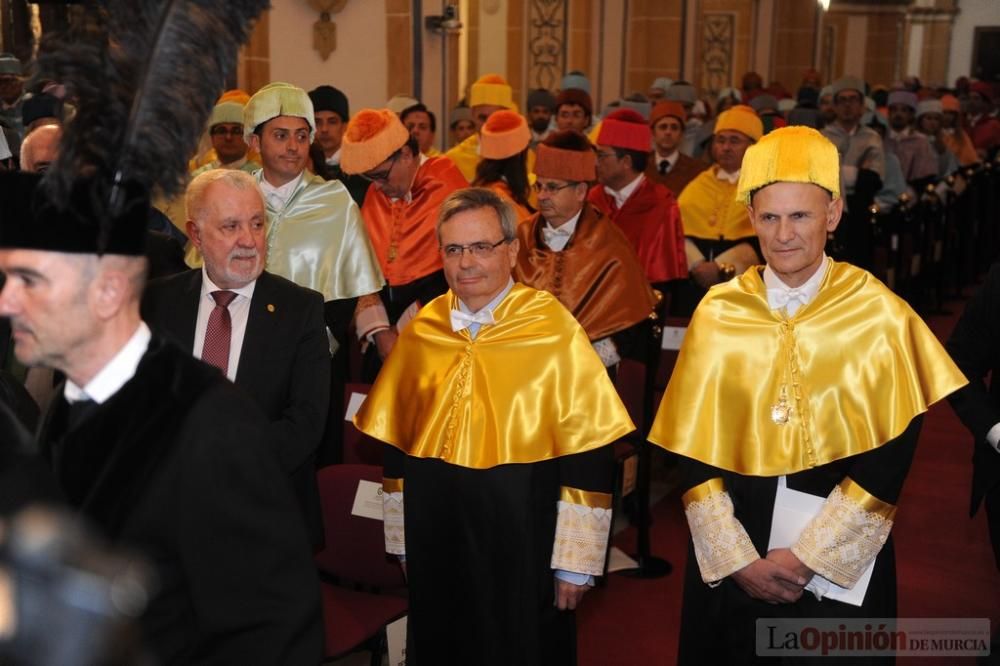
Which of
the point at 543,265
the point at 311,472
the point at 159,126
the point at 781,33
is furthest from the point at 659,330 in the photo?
the point at 781,33

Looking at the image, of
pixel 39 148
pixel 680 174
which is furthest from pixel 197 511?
pixel 680 174

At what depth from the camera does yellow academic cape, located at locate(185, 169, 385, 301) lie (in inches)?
201

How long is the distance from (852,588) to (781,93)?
15532 mm

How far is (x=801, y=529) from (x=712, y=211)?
15.5 feet

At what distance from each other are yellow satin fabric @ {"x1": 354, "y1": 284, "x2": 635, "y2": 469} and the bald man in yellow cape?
0.93 ft

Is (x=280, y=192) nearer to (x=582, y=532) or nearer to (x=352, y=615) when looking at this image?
(x=352, y=615)

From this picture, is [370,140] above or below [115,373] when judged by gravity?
above

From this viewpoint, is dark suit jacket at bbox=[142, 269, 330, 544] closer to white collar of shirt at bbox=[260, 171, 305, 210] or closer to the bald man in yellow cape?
the bald man in yellow cape

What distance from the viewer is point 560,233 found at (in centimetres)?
546

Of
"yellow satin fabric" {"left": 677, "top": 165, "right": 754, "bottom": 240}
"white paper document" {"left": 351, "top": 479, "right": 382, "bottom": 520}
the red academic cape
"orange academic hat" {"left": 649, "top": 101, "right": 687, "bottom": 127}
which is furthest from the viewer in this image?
"orange academic hat" {"left": 649, "top": 101, "right": 687, "bottom": 127}

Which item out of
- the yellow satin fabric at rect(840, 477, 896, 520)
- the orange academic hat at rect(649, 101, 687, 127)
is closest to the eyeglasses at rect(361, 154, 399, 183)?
the yellow satin fabric at rect(840, 477, 896, 520)

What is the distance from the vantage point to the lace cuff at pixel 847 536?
315cm

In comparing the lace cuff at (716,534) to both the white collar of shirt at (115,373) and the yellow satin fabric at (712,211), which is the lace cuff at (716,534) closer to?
the white collar of shirt at (115,373)

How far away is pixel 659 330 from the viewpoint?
18.9 ft
